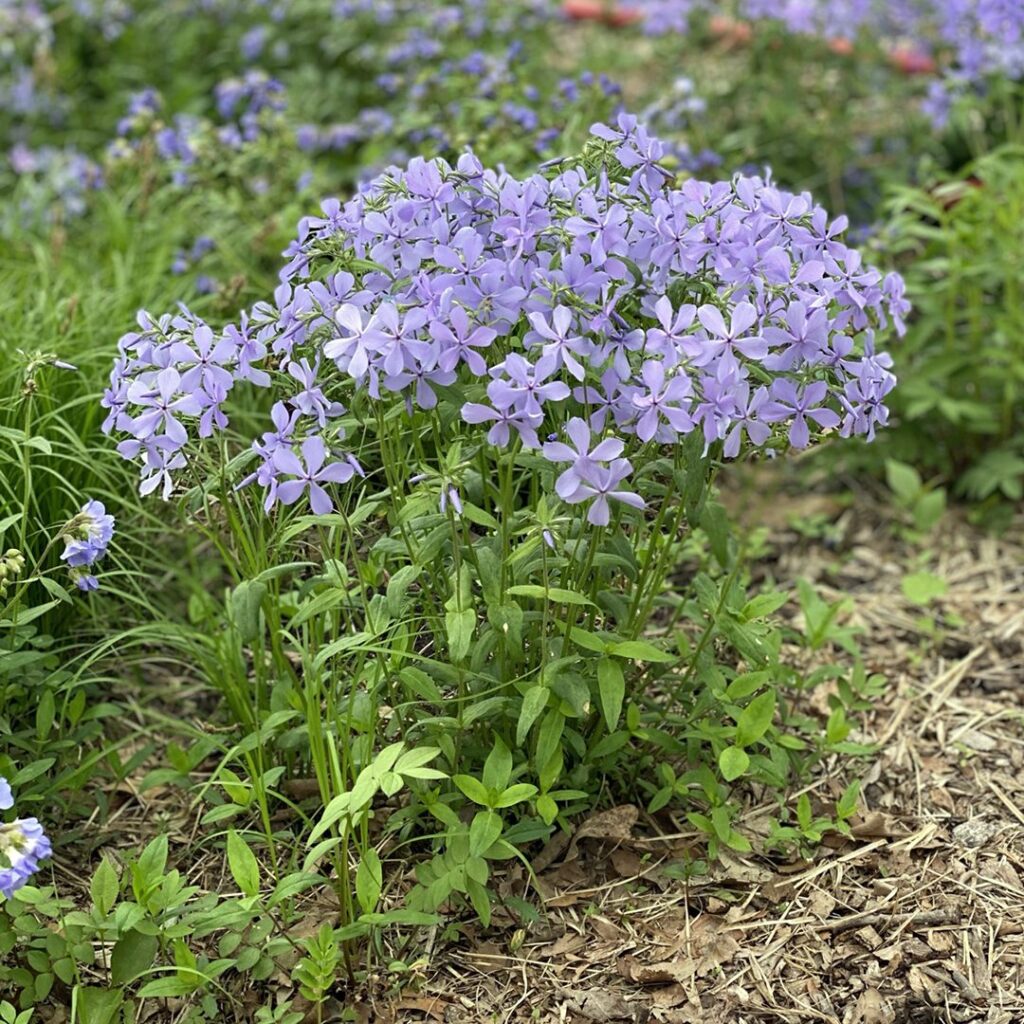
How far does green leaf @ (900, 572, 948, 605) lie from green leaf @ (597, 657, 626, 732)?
1.26 metres

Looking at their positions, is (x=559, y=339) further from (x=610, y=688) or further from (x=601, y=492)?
(x=610, y=688)

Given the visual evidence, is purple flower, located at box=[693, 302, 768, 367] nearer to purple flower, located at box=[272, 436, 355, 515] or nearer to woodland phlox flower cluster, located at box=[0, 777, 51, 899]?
purple flower, located at box=[272, 436, 355, 515]

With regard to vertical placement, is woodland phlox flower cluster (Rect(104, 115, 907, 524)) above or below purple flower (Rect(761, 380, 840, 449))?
above

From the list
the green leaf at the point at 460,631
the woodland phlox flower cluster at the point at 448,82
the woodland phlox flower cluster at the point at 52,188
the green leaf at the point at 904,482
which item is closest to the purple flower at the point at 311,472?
the green leaf at the point at 460,631

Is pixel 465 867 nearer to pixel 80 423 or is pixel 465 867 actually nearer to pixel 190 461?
pixel 190 461

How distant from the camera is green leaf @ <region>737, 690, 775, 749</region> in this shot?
2266 mm

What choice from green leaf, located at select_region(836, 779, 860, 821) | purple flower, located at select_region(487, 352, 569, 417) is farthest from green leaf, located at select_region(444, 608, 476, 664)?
green leaf, located at select_region(836, 779, 860, 821)

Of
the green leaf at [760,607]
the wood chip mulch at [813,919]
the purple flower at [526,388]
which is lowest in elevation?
the wood chip mulch at [813,919]

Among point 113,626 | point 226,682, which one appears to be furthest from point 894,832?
point 113,626

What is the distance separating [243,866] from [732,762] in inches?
32.2

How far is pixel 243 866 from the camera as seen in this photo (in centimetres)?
207

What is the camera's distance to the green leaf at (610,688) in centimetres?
206

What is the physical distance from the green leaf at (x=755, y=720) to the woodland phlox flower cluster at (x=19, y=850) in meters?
1.14

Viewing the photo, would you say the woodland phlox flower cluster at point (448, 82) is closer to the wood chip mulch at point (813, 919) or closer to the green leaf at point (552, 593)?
the green leaf at point (552, 593)
